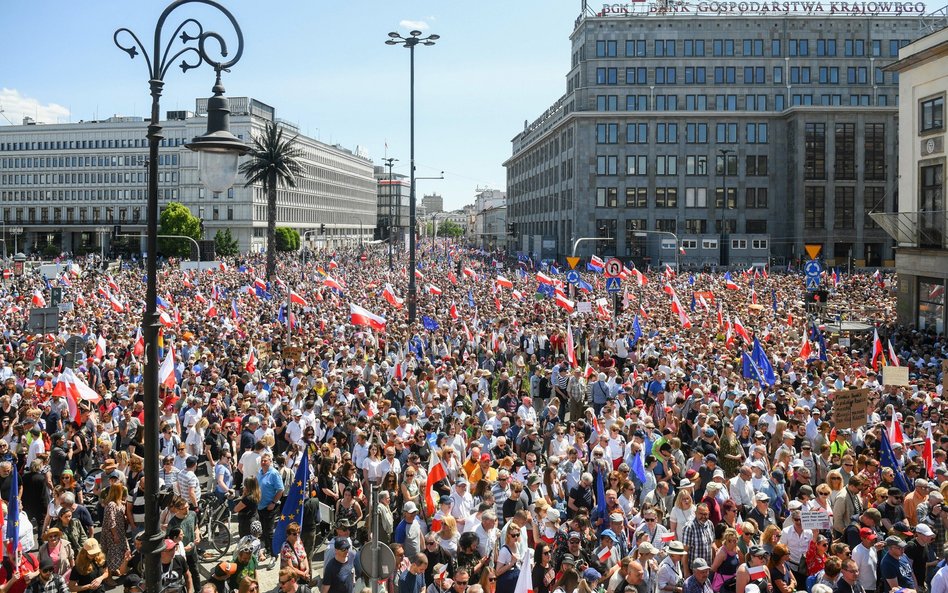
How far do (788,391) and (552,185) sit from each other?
273ft

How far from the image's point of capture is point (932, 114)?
1358 inches

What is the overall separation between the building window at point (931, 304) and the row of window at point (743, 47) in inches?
2153

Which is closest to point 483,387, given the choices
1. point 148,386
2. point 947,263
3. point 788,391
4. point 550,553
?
point 788,391

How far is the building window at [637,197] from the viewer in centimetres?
8438

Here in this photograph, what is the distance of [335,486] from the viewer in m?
12.4

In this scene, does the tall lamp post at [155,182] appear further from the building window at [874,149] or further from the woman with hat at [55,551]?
the building window at [874,149]

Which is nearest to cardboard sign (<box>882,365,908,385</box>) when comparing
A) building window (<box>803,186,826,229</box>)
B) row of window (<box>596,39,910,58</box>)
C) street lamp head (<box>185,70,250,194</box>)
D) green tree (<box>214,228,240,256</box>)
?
street lamp head (<box>185,70,250,194</box>)

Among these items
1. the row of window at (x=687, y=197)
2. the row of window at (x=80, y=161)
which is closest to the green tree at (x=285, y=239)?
the row of window at (x=80, y=161)

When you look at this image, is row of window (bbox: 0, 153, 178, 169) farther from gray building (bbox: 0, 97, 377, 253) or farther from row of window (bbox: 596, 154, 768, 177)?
row of window (bbox: 596, 154, 768, 177)

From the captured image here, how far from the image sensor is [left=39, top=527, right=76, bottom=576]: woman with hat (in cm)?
926

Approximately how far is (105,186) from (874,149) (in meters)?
110

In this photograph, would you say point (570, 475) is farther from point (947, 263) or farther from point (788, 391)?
point (947, 263)

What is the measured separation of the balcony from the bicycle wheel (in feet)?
98.3

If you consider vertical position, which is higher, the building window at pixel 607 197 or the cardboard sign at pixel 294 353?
the building window at pixel 607 197
